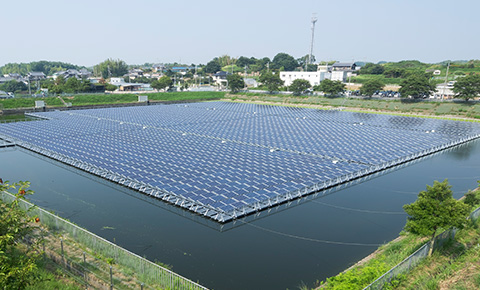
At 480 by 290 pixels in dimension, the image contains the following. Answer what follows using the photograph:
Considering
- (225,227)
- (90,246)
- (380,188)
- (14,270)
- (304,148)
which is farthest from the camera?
(304,148)

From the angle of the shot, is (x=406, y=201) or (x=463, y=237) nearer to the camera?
(x=463, y=237)

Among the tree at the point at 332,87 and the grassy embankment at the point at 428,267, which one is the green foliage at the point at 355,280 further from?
the tree at the point at 332,87

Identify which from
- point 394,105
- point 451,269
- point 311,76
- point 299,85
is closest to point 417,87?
point 394,105

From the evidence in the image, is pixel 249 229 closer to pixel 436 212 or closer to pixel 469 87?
pixel 436 212

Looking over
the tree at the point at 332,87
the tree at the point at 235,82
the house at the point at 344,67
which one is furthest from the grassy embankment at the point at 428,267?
the house at the point at 344,67

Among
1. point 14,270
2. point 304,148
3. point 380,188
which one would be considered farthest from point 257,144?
point 14,270

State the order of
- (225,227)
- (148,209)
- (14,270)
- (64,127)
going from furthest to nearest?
(64,127), (148,209), (225,227), (14,270)

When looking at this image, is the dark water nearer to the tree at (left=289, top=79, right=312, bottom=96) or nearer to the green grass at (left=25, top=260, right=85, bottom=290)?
the green grass at (left=25, top=260, right=85, bottom=290)

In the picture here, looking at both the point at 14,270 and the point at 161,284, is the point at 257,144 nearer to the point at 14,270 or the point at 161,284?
the point at 161,284
